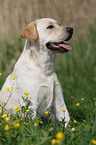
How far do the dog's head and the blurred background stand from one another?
123 inches

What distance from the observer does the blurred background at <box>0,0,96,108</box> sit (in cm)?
588

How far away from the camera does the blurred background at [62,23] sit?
5875 mm

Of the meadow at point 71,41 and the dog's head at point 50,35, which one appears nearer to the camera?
the dog's head at point 50,35

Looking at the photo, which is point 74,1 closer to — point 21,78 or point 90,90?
point 90,90

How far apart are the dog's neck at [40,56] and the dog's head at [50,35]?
0.06m

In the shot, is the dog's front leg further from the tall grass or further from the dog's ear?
the tall grass

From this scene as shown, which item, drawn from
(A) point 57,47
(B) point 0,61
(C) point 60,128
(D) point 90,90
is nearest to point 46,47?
(A) point 57,47

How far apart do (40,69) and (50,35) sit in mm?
456

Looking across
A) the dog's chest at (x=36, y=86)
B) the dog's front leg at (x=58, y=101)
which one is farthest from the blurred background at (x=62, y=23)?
the dog's chest at (x=36, y=86)

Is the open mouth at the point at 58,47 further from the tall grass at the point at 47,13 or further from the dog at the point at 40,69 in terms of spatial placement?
the tall grass at the point at 47,13

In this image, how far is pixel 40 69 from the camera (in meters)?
2.60

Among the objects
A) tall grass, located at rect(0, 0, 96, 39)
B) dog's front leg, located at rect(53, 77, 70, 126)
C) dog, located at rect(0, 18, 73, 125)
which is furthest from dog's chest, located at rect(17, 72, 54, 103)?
tall grass, located at rect(0, 0, 96, 39)

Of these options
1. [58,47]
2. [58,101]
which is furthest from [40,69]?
[58,101]

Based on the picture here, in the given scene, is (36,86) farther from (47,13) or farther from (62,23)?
(47,13)
